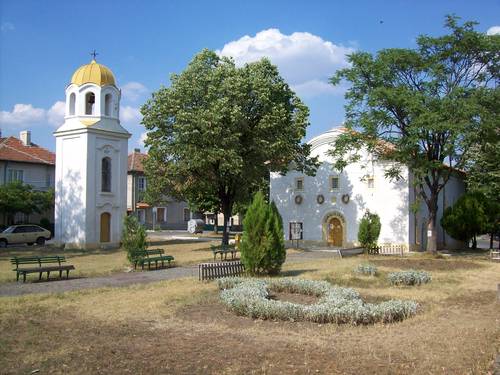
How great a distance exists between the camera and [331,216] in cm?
3819

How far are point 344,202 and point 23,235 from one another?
2369 centimetres

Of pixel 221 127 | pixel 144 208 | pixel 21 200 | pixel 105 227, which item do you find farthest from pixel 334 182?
pixel 144 208

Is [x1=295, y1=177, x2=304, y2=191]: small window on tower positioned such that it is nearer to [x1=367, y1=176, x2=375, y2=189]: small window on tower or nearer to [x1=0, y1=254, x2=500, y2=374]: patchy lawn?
[x1=367, y1=176, x2=375, y2=189]: small window on tower

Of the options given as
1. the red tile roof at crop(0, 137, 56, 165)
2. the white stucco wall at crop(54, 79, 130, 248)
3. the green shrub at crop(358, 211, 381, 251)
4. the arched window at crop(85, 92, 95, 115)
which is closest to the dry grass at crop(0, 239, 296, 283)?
the white stucco wall at crop(54, 79, 130, 248)

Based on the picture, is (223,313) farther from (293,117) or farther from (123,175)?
(123,175)

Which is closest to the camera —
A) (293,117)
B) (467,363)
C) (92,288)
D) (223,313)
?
(467,363)

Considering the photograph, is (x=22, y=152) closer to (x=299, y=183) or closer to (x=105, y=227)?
(x=105, y=227)

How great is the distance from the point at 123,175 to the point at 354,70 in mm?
17989

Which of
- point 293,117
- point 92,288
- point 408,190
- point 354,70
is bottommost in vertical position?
point 92,288

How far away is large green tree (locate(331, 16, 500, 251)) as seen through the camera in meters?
28.1

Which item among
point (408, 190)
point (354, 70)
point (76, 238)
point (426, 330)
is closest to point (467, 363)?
point (426, 330)

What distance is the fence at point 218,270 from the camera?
687 inches

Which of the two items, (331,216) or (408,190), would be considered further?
(331,216)

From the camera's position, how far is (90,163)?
35.6 meters
